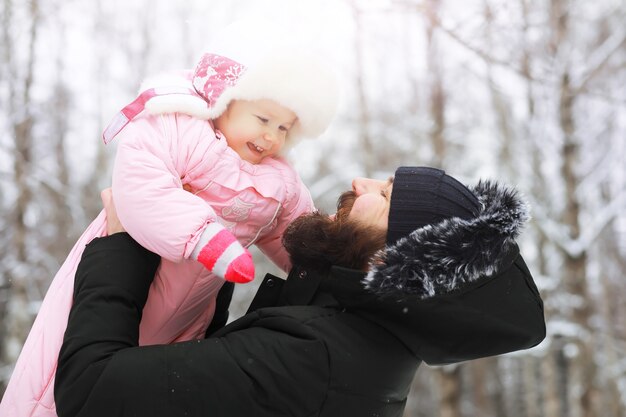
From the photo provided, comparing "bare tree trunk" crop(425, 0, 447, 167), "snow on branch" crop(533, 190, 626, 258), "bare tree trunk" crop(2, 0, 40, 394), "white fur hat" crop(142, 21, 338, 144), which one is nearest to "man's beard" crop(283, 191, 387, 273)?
"white fur hat" crop(142, 21, 338, 144)

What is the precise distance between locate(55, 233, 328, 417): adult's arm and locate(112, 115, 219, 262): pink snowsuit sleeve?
0.17m

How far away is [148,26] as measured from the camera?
15383 millimetres

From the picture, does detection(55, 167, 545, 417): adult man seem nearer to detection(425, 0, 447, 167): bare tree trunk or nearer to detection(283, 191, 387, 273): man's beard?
detection(283, 191, 387, 273): man's beard

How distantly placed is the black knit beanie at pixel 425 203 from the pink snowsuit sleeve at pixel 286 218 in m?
0.42

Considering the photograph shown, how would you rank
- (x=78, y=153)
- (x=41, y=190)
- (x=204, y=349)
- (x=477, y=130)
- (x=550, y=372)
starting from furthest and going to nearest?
1. (x=78, y=153)
2. (x=477, y=130)
3. (x=41, y=190)
4. (x=550, y=372)
5. (x=204, y=349)

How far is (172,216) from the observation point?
68.9 inches

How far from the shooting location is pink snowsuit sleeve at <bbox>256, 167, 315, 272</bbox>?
2174mm

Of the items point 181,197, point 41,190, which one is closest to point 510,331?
point 181,197

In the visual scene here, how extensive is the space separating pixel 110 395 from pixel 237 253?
47 cm

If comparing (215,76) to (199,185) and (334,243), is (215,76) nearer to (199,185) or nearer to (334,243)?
(199,185)

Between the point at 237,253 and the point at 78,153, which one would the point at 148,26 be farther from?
the point at 237,253

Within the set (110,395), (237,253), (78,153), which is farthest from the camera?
(78,153)

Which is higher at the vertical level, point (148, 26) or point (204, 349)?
point (148, 26)

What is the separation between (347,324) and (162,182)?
0.65 meters
